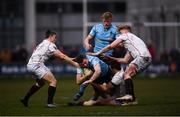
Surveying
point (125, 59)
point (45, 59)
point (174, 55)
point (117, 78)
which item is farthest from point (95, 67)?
point (174, 55)

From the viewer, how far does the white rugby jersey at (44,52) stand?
70.6 feet

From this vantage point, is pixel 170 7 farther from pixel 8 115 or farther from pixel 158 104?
pixel 8 115

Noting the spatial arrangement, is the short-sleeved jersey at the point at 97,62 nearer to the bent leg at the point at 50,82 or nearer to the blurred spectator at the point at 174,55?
the bent leg at the point at 50,82

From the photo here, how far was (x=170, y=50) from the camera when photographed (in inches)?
2133

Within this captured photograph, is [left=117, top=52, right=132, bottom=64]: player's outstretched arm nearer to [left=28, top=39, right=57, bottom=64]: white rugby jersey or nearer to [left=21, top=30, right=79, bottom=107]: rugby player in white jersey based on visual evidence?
[left=21, top=30, right=79, bottom=107]: rugby player in white jersey

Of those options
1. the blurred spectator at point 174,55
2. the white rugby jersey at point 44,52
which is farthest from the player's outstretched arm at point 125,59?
the blurred spectator at point 174,55

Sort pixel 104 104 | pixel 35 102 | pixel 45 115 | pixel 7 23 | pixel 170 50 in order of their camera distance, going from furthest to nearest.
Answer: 1. pixel 7 23
2. pixel 170 50
3. pixel 35 102
4. pixel 104 104
5. pixel 45 115

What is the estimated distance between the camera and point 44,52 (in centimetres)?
2156

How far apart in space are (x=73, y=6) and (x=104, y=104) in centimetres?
5621

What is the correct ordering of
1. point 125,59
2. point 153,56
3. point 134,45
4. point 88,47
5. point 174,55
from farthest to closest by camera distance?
point 174,55 < point 153,56 < point 88,47 < point 125,59 < point 134,45

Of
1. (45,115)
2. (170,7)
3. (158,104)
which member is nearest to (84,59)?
(158,104)

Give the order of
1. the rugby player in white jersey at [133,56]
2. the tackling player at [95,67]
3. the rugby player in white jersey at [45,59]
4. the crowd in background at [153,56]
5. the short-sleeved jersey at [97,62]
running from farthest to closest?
1. the crowd in background at [153,56]
2. the short-sleeved jersey at [97,62]
3. the rugby player in white jersey at [133,56]
4. the tackling player at [95,67]
5. the rugby player in white jersey at [45,59]

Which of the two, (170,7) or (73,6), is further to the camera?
(73,6)

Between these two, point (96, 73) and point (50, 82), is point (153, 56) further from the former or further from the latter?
point (50, 82)
